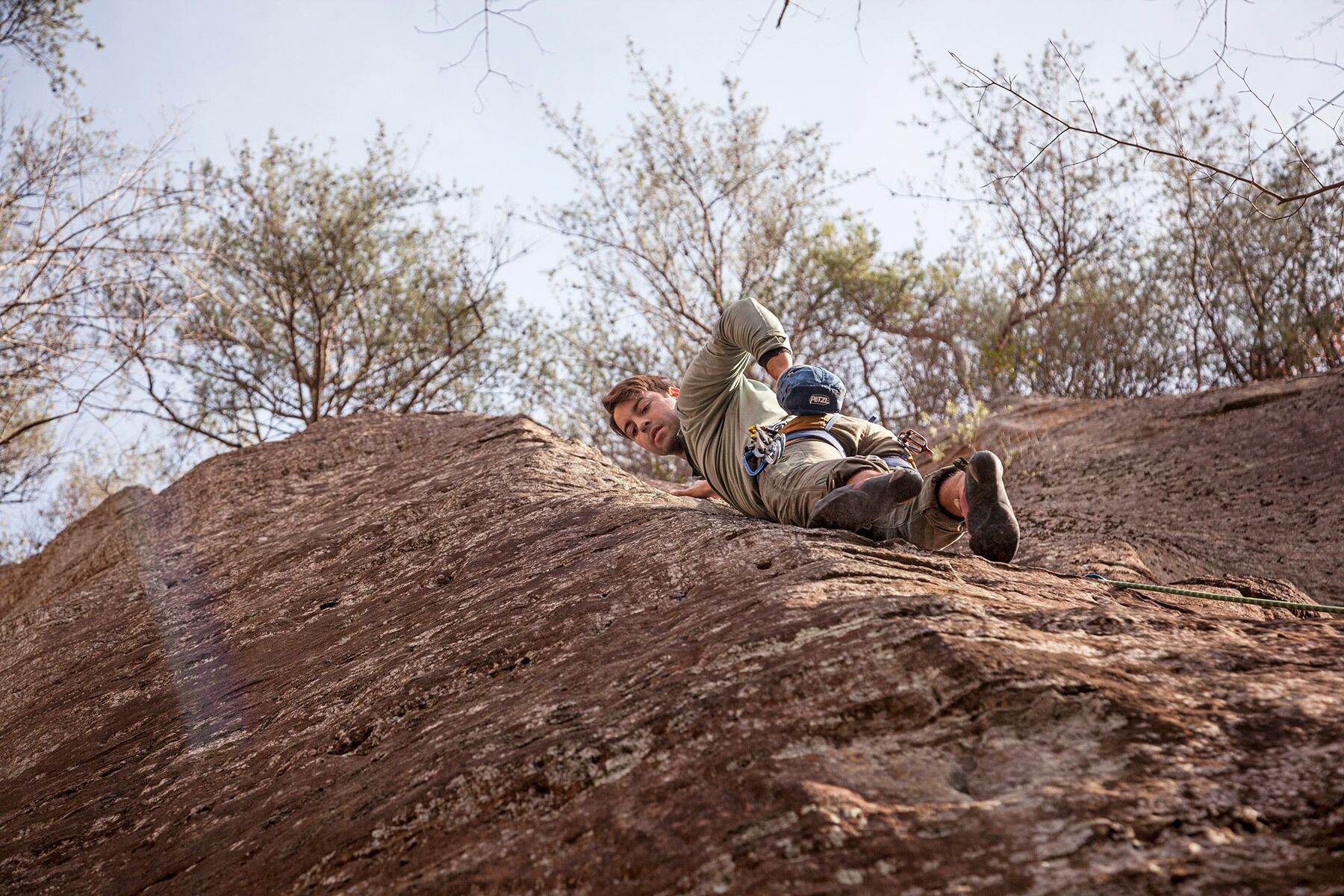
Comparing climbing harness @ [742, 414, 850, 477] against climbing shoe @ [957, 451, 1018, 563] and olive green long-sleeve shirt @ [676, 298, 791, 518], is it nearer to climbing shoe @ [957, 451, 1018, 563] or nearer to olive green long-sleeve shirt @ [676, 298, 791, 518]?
olive green long-sleeve shirt @ [676, 298, 791, 518]

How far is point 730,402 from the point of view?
4.41 meters

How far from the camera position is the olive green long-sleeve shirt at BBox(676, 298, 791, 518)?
13.1 ft

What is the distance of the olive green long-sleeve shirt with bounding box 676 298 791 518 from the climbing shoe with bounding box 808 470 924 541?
66cm

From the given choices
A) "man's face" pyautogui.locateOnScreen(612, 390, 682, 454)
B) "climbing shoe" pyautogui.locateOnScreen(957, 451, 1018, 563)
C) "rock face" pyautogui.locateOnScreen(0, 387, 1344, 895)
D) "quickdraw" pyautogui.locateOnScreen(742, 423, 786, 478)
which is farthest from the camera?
"man's face" pyautogui.locateOnScreen(612, 390, 682, 454)

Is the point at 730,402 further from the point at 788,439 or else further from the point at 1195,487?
the point at 1195,487

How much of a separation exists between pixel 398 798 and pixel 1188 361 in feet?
40.1

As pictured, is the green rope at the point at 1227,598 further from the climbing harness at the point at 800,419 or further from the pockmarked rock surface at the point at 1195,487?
the climbing harness at the point at 800,419

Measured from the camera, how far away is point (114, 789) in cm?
265

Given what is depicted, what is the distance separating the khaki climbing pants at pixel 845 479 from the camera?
3.23 m

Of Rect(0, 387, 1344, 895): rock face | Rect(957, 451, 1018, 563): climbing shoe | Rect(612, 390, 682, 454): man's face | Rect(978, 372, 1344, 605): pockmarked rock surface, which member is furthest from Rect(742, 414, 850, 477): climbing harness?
Rect(978, 372, 1344, 605): pockmarked rock surface

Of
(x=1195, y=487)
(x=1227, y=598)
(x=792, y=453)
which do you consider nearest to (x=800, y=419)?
(x=792, y=453)

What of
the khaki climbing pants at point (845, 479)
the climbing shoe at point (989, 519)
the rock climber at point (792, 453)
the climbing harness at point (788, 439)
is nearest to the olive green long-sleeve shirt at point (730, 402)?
the rock climber at point (792, 453)

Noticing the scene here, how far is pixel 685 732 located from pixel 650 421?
286 cm

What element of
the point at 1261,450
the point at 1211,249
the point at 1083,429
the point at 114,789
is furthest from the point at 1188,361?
the point at 114,789
